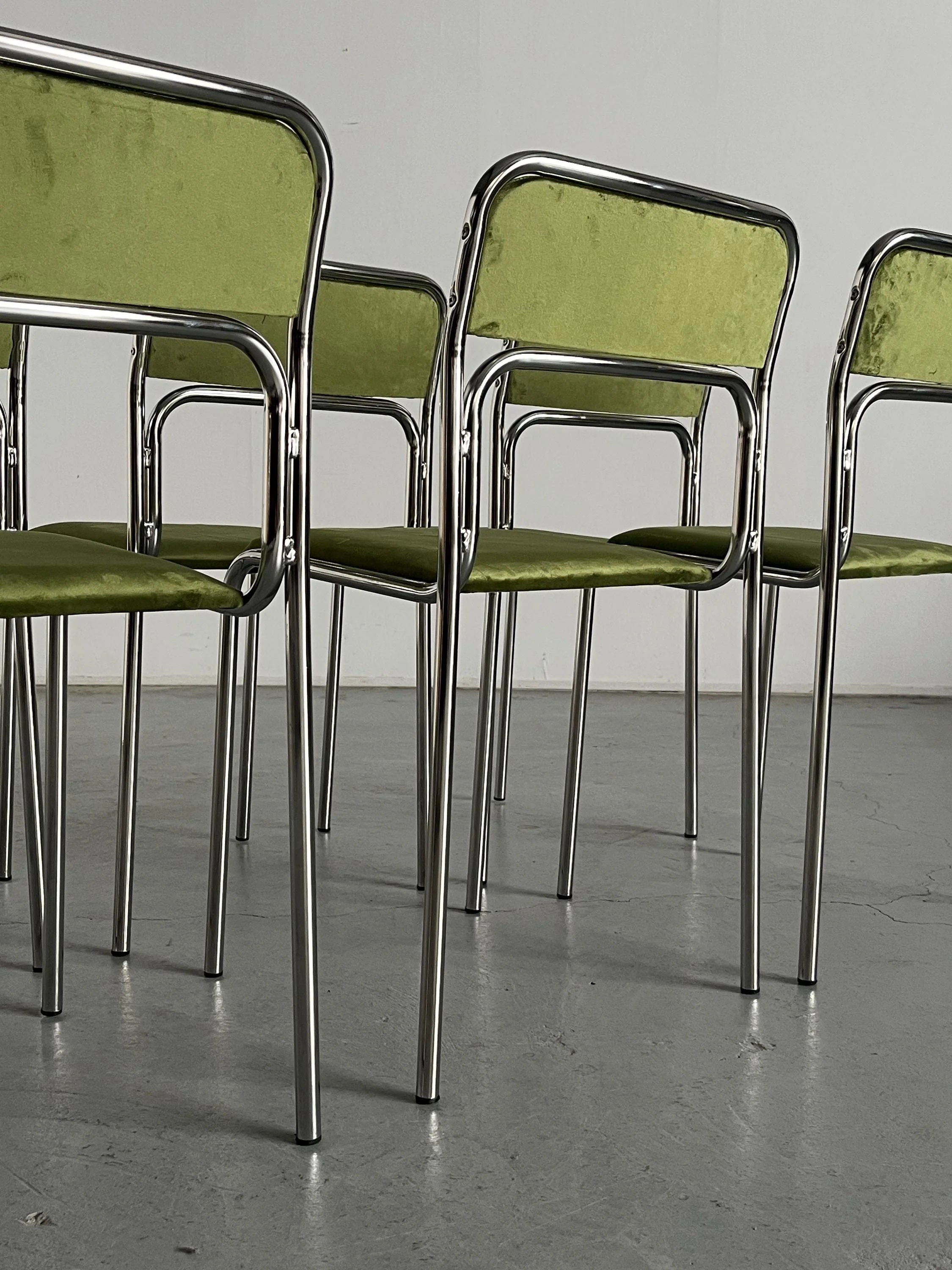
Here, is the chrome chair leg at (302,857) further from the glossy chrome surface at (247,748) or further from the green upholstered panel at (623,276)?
the glossy chrome surface at (247,748)

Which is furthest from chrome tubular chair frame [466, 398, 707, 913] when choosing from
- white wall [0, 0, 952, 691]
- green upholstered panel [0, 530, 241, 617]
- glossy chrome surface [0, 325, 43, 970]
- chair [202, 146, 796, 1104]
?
white wall [0, 0, 952, 691]

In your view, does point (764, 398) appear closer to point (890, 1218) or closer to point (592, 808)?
point (890, 1218)

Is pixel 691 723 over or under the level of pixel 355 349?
under

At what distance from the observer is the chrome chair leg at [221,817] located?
4.92 feet

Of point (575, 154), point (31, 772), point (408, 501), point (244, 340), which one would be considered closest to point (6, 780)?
point (31, 772)

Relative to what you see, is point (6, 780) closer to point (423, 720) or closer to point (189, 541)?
point (189, 541)

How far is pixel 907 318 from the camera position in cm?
152

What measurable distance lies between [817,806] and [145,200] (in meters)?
1.03

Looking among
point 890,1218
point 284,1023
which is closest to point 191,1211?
point 284,1023

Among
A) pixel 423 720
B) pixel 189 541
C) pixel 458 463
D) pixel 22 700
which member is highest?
pixel 458 463

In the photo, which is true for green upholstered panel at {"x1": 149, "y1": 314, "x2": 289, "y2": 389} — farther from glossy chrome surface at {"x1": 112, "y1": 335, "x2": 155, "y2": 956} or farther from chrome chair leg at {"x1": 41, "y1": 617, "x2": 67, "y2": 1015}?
chrome chair leg at {"x1": 41, "y1": 617, "x2": 67, "y2": 1015}

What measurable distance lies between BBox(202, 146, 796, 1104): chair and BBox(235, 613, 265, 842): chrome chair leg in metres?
0.64

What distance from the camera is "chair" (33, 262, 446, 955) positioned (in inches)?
73.6

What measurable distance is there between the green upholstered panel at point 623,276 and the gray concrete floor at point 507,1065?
28.8 inches
